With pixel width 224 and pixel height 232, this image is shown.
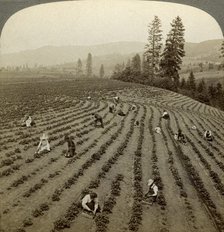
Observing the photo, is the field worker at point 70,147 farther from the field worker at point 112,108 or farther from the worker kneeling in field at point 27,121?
the field worker at point 112,108

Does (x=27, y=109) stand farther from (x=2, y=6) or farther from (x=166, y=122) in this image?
(x=166, y=122)

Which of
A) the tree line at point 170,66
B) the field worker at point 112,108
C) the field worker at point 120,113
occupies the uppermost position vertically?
the tree line at point 170,66

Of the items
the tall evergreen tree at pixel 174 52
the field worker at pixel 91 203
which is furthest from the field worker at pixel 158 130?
the field worker at pixel 91 203

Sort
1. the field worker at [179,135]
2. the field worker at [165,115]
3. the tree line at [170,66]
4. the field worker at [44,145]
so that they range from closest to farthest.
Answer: the field worker at [44,145]
the tree line at [170,66]
the field worker at [179,135]
the field worker at [165,115]

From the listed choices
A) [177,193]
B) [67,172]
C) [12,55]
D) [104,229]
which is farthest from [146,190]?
[12,55]

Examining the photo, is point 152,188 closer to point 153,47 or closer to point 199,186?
point 199,186
